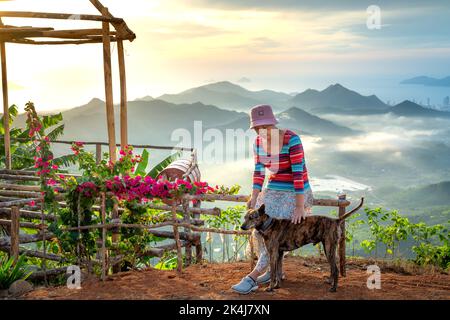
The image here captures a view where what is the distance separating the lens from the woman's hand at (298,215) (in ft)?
16.8

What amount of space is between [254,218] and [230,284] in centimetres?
106

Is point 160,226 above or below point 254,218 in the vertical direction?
below

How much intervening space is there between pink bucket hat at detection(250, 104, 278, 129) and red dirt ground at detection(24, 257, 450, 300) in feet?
5.46

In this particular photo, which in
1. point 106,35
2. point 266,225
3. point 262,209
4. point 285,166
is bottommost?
point 266,225

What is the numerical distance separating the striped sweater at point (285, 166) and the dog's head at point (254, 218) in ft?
0.93

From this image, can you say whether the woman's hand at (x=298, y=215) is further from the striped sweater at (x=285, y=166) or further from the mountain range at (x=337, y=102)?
the mountain range at (x=337, y=102)

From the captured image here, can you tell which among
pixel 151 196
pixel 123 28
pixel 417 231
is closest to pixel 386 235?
pixel 417 231

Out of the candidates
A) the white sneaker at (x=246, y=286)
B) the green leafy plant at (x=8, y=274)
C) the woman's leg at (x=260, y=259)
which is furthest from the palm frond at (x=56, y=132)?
the white sneaker at (x=246, y=286)

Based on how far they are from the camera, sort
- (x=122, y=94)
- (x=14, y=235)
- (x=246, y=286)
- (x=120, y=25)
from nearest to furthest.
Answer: (x=246, y=286)
(x=14, y=235)
(x=120, y=25)
(x=122, y=94)

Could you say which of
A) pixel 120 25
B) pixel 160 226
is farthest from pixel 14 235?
pixel 120 25

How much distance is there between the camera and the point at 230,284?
5.82 m

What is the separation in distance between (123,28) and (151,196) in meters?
3.76

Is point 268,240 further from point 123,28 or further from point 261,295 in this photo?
point 123,28

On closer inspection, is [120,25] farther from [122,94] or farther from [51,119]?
[51,119]
